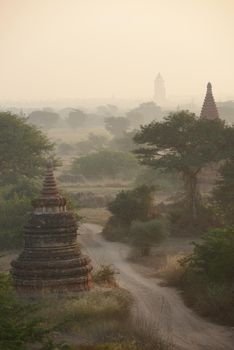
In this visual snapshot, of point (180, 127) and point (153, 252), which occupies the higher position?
point (180, 127)

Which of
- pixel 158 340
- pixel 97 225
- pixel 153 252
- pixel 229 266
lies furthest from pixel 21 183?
pixel 158 340

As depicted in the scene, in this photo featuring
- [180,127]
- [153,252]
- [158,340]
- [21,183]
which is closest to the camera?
[158,340]

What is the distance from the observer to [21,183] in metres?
55.4

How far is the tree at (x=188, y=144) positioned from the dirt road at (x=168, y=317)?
10.8m

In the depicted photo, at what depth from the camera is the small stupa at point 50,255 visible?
28531 mm

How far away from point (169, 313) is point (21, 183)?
1125 inches

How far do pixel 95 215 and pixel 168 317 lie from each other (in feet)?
96.9

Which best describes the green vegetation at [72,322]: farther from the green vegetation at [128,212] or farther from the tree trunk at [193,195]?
the tree trunk at [193,195]

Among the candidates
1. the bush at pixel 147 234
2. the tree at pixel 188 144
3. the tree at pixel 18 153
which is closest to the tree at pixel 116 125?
the tree at pixel 18 153

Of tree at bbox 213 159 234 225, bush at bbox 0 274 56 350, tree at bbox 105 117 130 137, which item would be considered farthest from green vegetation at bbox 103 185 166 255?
tree at bbox 105 117 130 137

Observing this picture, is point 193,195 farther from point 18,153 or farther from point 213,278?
point 18,153

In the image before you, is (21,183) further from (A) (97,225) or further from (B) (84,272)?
(B) (84,272)

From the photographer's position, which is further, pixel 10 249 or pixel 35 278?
pixel 10 249

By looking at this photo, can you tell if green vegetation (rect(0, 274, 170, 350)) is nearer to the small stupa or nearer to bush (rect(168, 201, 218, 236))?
the small stupa
